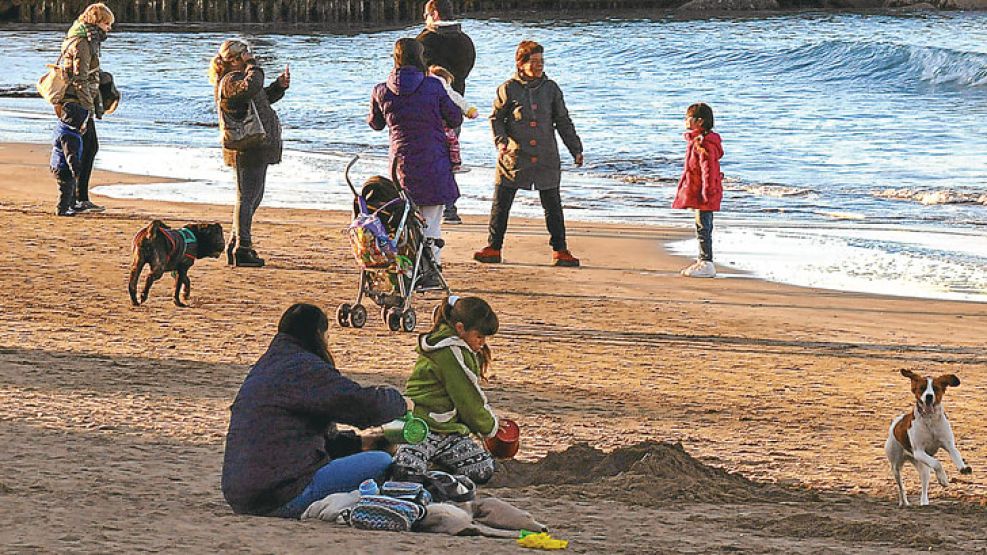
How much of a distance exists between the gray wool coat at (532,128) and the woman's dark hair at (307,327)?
23.0 feet

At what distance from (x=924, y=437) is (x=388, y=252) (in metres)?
4.26

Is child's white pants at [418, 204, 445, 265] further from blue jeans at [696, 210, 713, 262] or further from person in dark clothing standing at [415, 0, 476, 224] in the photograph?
person in dark clothing standing at [415, 0, 476, 224]

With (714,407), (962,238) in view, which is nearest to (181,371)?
(714,407)

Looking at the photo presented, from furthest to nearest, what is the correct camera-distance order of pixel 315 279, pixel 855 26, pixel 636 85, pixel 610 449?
pixel 855 26 < pixel 636 85 < pixel 315 279 < pixel 610 449

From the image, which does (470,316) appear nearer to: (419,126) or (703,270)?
(419,126)

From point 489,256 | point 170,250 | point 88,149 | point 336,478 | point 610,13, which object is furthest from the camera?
point 610,13

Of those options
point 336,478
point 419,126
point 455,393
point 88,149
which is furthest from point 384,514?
point 88,149

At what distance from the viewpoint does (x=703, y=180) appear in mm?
13125

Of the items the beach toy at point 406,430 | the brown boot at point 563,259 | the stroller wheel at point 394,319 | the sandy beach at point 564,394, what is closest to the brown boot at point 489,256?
the sandy beach at point 564,394

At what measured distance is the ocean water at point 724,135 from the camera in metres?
15.7

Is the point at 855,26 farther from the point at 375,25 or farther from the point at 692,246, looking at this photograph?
the point at 692,246

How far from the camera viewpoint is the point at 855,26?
6662 cm

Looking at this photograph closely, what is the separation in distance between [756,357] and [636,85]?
28526mm

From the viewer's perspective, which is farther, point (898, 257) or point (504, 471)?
point (898, 257)
